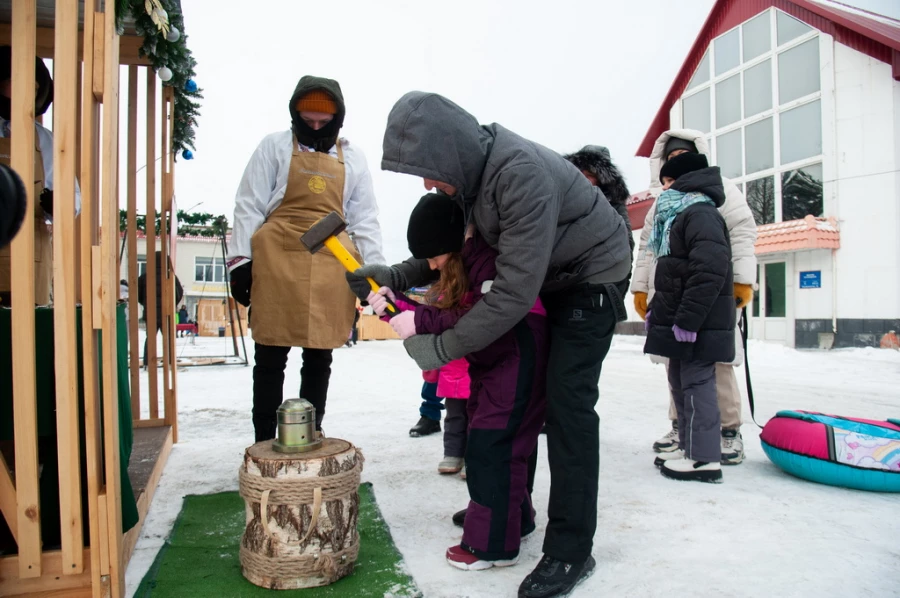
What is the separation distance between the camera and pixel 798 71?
14.0m

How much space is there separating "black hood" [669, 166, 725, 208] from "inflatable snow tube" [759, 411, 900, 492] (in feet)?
3.96

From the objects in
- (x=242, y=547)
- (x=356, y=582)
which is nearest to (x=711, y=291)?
(x=356, y=582)

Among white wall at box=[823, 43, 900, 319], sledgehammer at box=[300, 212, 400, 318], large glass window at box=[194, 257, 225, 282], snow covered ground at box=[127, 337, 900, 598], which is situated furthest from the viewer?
large glass window at box=[194, 257, 225, 282]

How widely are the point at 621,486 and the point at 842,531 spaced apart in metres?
0.92

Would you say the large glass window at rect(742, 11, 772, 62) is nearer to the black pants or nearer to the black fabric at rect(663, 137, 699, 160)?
Result: the black fabric at rect(663, 137, 699, 160)

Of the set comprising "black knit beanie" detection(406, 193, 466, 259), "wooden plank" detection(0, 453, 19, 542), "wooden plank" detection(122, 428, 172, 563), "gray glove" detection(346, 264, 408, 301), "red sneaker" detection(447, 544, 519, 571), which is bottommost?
"red sneaker" detection(447, 544, 519, 571)

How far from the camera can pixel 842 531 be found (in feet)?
7.72

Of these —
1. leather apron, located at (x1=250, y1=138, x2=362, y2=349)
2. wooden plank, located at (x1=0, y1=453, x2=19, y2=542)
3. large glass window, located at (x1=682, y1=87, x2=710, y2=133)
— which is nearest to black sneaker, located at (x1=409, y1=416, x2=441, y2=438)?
leather apron, located at (x1=250, y1=138, x2=362, y2=349)

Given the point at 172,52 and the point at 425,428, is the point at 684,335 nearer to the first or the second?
the point at 425,428

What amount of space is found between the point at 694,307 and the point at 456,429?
1351 mm

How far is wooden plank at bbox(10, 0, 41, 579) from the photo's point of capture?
5.26 ft

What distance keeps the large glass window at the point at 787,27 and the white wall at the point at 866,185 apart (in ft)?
4.09

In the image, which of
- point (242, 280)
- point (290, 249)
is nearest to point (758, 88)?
point (290, 249)

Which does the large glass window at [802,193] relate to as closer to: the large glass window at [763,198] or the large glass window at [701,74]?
the large glass window at [763,198]
